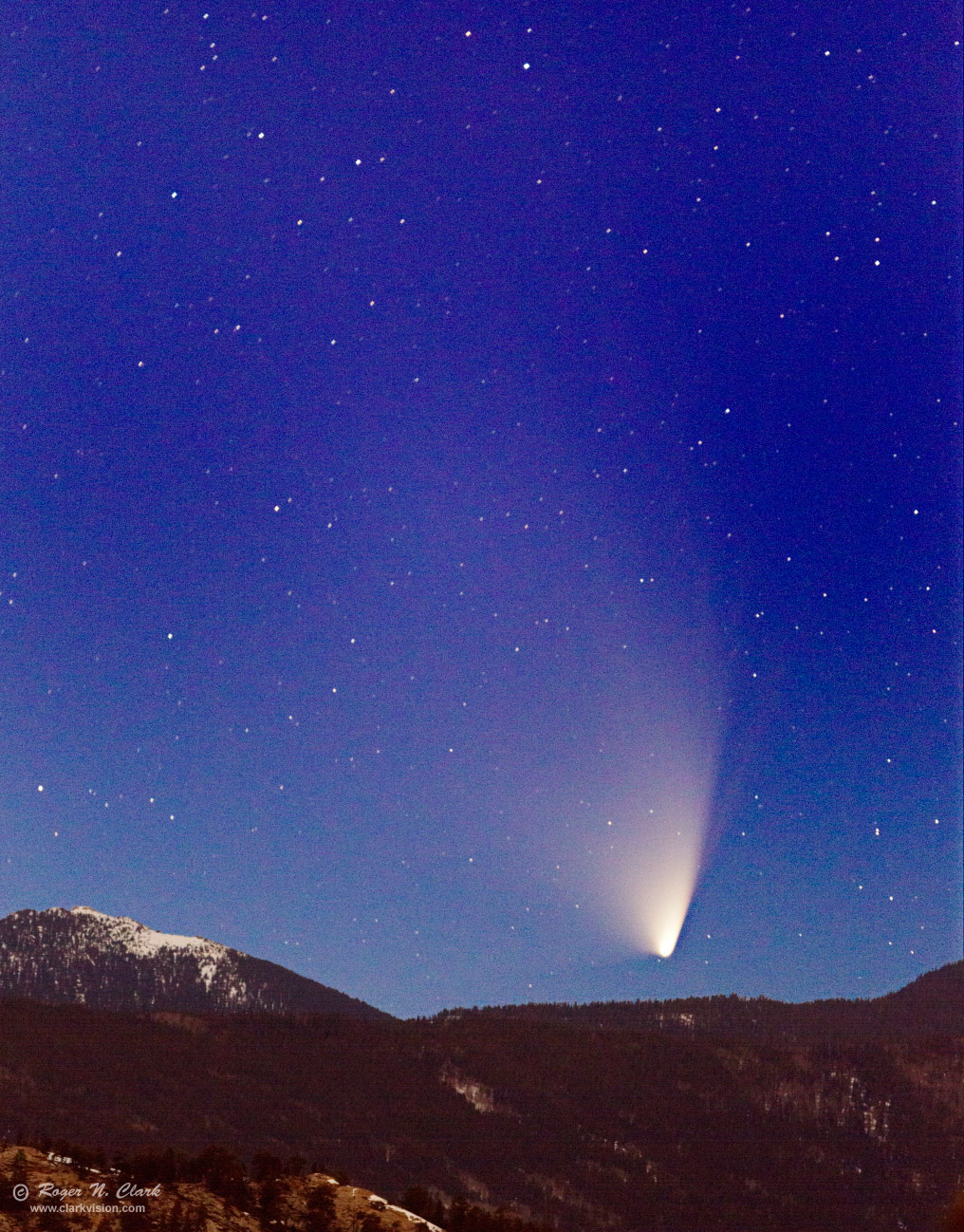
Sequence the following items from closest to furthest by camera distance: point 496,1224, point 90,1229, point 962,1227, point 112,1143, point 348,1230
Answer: point 962,1227, point 90,1229, point 348,1230, point 496,1224, point 112,1143

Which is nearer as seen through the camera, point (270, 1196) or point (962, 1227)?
point (962, 1227)

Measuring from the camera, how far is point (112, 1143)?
19638 centimetres

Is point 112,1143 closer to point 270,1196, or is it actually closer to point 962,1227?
point 270,1196

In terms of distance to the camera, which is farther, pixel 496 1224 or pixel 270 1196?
pixel 496 1224

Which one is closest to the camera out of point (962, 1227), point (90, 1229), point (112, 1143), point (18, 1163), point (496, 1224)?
point (962, 1227)

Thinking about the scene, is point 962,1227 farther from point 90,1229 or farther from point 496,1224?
point 496,1224

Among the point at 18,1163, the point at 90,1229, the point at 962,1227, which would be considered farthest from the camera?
the point at 18,1163

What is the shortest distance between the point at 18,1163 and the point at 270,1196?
9777mm

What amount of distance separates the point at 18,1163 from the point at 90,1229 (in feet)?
12.6

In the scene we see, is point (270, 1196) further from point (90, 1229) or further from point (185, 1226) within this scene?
point (90, 1229)

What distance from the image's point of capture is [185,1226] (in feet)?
119

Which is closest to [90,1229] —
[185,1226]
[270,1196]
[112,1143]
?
[185,1226]

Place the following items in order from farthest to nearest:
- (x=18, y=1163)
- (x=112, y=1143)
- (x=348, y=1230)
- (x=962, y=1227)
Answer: (x=112, y=1143)
(x=348, y=1230)
(x=18, y=1163)
(x=962, y=1227)

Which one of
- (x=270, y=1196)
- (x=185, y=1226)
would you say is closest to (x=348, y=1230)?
(x=270, y=1196)
